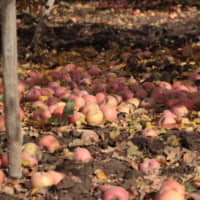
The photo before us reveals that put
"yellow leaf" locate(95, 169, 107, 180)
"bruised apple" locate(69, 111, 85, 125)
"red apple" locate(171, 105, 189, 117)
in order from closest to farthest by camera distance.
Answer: "yellow leaf" locate(95, 169, 107, 180) < "bruised apple" locate(69, 111, 85, 125) < "red apple" locate(171, 105, 189, 117)

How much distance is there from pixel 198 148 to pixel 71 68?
10.2 feet

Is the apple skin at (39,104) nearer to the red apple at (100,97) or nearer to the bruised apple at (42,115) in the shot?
the bruised apple at (42,115)

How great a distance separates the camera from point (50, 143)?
3.38 meters

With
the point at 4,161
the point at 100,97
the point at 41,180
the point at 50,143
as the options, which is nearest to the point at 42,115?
the point at 50,143

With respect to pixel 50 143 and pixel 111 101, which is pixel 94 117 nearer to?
pixel 111 101

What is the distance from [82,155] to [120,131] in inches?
31.2

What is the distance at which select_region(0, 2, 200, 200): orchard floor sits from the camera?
110 inches

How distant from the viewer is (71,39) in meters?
8.27

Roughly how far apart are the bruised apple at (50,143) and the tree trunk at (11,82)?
0.64m

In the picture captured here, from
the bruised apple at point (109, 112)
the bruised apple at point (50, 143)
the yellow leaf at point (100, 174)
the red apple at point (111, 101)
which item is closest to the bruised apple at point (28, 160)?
the bruised apple at point (50, 143)

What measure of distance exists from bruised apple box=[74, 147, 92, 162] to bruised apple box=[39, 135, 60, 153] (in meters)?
0.25

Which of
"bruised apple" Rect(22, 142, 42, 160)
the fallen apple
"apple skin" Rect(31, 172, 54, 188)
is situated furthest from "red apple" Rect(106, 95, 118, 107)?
the fallen apple

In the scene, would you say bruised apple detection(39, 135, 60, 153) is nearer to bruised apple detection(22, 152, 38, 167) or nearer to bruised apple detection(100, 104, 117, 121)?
bruised apple detection(22, 152, 38, 167)

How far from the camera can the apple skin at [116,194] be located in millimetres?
2506
